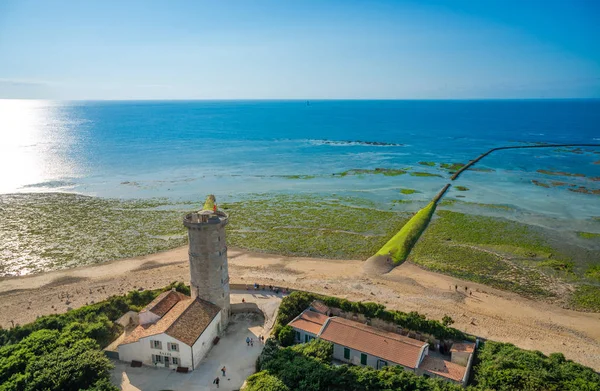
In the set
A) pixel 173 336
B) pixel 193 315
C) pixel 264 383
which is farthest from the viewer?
pixel 193 315

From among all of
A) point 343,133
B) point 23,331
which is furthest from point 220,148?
point 23,331

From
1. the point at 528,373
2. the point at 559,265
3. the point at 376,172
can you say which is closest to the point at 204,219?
the point at 528,373

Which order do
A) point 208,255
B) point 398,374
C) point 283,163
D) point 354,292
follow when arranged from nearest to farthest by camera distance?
1. point 398,374
2. point 208,255
3. point 354,292
4. point 283,163

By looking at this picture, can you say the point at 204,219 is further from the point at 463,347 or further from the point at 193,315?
the point at 463,347

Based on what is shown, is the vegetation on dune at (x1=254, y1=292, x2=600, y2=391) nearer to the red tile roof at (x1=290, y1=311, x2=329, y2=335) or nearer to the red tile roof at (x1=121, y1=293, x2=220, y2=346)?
the red tile roof at (x1=290, y1=311, x2=329, y2=335)

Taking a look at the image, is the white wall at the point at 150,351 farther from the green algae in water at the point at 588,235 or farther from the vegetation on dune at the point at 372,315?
the green algae in water at the point at 588,235

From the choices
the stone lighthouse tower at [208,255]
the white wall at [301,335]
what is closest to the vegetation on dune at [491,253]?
the white wall at [301,335]

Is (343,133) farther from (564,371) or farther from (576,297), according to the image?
(564,371)
